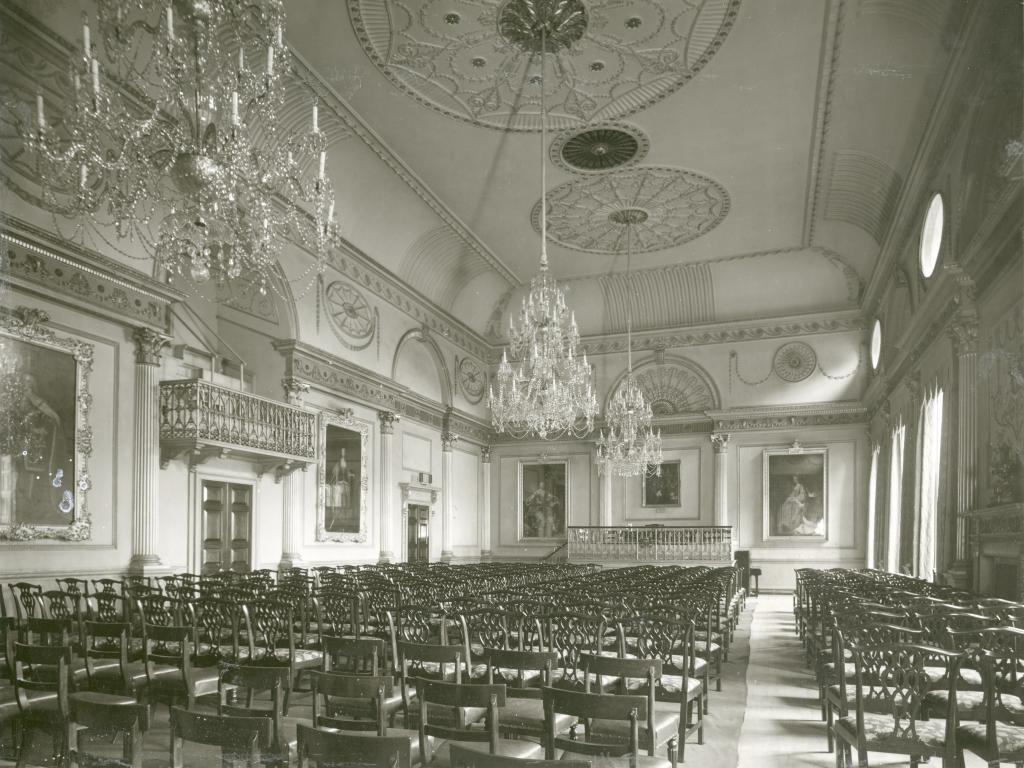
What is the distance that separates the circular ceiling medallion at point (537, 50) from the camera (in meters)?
10.8

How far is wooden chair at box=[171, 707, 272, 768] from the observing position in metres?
3.08

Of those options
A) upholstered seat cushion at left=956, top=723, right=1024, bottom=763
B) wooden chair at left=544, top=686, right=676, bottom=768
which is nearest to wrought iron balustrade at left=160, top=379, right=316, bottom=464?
wooden chair at left=544, top=686, right=676, bottom=768

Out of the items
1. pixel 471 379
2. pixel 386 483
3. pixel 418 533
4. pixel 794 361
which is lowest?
pixel 418 533

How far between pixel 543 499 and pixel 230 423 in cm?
1326

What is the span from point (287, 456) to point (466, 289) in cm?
957

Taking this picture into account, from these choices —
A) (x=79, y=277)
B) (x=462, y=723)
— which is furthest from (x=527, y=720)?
(x=79, y=277)

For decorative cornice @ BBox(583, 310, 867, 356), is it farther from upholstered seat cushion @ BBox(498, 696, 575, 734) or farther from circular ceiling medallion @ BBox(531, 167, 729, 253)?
upholstered seat cushion @ BBox(498, 696, 575, 734)

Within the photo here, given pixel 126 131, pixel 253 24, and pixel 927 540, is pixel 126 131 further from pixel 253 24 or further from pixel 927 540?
pixel 927 540

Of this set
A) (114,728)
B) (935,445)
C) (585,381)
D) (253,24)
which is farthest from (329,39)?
(935,445)

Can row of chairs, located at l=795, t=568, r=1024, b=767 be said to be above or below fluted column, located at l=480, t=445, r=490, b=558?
above

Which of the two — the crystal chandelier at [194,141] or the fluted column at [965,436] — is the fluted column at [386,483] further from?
the fluted column at [965,436]

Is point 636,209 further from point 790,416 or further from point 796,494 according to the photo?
point 796,494

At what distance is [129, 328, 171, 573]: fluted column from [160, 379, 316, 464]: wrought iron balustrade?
232 mm

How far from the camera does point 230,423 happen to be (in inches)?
498
